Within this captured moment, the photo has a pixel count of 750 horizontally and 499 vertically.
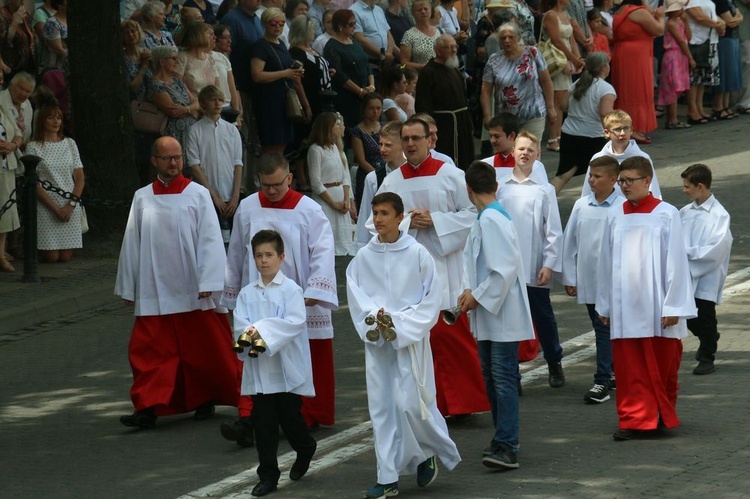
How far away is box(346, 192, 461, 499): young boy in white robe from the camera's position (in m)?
8.40

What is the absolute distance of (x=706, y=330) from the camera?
10.9 meters

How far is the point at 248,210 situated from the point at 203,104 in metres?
5.30

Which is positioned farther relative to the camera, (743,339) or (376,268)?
(743,339)

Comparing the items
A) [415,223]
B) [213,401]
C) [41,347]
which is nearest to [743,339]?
[415,223]

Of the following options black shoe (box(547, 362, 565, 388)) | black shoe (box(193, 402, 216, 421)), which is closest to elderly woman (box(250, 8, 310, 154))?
black shoe (box(193, 402, 216, 421))

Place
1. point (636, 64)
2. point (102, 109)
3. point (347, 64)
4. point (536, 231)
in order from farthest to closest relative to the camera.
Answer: point (636, 64)
point (347, 64)
point (102, 109)
point (536, 231)

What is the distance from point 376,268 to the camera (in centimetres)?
865

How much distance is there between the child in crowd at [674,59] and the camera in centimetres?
2277

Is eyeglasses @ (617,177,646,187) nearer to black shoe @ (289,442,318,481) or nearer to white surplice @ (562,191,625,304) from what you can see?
white surplice @ (562,191,625,304)

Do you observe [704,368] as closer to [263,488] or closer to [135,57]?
[263,488]

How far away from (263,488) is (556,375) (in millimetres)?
2941

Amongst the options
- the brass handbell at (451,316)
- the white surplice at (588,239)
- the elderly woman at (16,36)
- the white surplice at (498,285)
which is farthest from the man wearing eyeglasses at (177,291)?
the elderly woman at (16,36)

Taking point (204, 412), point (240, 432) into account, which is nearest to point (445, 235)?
point (240, 432)

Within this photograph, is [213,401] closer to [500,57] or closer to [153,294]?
[153,294]
